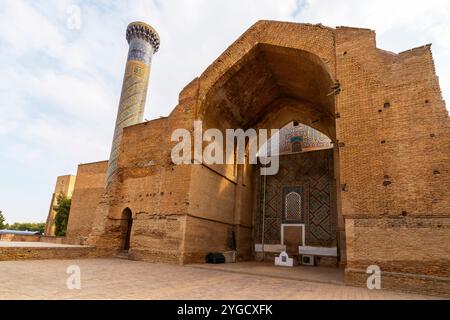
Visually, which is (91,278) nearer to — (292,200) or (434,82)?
(434,82)

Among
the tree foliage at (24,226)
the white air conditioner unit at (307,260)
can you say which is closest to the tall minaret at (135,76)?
the white air conditioner unit at (307,260)

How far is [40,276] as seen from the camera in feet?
18.1

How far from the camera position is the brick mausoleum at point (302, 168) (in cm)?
659

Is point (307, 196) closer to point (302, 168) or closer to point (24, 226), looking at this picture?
point (302, 168)

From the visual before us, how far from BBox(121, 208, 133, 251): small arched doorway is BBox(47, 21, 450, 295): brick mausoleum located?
6cm

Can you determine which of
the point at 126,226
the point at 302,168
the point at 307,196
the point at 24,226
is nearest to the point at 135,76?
the point at 126,226

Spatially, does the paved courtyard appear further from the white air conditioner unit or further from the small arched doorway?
the white air conditioner unit

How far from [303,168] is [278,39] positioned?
297 inches

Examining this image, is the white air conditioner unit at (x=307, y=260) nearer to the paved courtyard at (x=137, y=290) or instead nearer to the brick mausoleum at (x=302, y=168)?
the brick mausoleum at (x=302, y=168)

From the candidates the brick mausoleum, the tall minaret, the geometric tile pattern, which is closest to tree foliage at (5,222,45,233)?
the brick mausoleum

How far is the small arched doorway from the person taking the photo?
12.3 meters

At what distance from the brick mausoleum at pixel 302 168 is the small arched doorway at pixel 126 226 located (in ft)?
0.19

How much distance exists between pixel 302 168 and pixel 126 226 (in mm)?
9548
